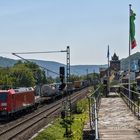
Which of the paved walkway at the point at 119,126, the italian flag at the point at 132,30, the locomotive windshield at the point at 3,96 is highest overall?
the italian flag at the point at 132,30

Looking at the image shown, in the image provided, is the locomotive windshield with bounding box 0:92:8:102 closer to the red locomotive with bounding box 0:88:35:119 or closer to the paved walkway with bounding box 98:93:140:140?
the red locomotive with bounding box 0:88:35:119

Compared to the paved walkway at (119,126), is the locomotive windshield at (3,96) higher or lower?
higher

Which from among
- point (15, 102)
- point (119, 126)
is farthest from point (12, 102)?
point (119, 126)

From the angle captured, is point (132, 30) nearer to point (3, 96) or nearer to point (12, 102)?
point (3, 96)

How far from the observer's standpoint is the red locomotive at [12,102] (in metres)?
40.2

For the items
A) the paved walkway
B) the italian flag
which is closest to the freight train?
the italian flag

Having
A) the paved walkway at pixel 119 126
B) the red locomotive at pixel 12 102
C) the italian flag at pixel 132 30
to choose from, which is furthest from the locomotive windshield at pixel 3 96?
the paved walkway at pixel 119 126

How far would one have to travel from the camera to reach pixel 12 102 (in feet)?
136

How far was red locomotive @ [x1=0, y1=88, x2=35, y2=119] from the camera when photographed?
40.2m

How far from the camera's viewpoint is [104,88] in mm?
54312

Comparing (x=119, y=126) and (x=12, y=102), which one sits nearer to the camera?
(x=119, y=126)

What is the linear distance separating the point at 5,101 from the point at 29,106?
10434 millimetres

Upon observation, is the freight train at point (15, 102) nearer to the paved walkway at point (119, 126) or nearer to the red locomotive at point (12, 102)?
the red locomotive at point (12, 102)

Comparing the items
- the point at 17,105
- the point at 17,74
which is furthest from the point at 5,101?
the point at 17,74
